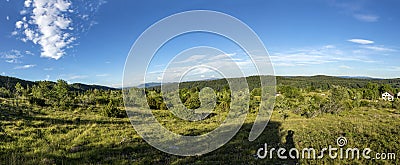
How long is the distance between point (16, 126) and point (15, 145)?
5.25 m

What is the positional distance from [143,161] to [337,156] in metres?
6.49

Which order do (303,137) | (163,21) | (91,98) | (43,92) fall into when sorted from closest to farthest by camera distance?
(163,21) < (303,137) < (43,92) < (91,98)

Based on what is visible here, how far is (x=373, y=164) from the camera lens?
793cm

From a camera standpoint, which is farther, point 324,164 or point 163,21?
point 324,164

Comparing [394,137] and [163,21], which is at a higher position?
[163,21]

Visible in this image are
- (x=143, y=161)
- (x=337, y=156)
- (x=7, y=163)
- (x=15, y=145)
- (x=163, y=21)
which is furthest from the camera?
(x=15, y=145)

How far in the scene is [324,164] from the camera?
315 inches

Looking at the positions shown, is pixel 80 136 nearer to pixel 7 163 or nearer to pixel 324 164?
pixel 7 163

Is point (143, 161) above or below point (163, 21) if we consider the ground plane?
below

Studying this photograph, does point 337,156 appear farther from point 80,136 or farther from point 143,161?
point 80,136

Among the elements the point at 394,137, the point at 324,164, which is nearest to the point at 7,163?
the point at 324,164

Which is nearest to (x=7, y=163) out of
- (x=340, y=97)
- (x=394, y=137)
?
(x=394, y=137)

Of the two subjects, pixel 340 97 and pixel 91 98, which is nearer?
pixel 91 98

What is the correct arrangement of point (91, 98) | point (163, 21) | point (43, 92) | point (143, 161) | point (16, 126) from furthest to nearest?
point (91, 98) < point (43, 92) < point (16, 126) < point (143, 161) < point (163, 21)
